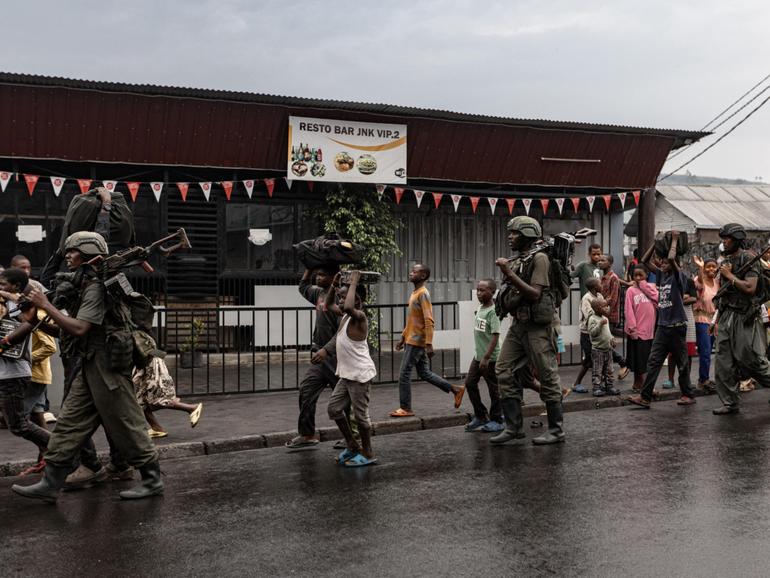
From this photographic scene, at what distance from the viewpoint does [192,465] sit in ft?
23.5

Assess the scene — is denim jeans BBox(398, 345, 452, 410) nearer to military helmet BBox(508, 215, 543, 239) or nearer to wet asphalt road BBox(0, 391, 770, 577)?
wet asphalt road BBox(0, 391, 770, 577)

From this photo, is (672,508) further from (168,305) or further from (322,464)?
(168,305)

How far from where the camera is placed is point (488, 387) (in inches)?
335

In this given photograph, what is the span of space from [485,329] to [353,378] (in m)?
2.17

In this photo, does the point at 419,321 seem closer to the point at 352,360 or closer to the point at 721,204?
the point at 352,360

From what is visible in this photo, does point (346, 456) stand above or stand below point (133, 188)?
below

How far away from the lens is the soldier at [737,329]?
9008 mm

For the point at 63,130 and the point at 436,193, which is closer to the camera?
the point at 63,130

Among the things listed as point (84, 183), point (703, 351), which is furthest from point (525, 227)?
point (84, 183)

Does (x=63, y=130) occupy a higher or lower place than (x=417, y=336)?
higher

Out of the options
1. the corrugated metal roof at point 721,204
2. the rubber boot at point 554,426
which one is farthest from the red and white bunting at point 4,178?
the corrugated metal roof at point 721,204

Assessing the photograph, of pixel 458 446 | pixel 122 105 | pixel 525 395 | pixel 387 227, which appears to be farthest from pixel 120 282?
pixel 387 227

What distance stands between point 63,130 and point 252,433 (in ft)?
24.7

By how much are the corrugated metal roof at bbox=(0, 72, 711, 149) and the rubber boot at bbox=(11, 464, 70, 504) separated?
28.7ft
